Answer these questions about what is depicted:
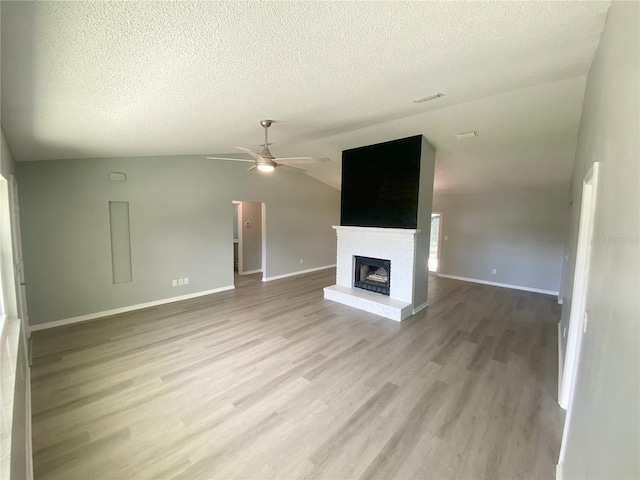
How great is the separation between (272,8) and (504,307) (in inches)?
229

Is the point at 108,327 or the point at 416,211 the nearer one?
the point at 108,327

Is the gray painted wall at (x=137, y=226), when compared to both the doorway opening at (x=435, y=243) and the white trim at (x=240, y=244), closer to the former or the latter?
the white trim at (x=240, y=244)

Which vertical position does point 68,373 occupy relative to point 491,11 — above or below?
below

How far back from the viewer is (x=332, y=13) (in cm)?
125

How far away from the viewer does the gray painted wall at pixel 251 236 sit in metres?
7.45

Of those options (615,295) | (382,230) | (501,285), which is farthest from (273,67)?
(501,285)

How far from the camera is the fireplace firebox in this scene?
5059 millimetres

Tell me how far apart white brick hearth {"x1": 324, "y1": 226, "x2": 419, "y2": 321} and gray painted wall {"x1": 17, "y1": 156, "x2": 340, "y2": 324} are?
2.33 metres

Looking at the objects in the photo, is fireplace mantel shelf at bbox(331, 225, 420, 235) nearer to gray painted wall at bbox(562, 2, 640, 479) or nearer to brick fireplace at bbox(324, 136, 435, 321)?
brick fireplace at bbox(324, 136, 435, 321)

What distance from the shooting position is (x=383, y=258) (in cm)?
489

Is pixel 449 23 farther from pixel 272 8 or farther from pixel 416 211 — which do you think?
pixel 416 211

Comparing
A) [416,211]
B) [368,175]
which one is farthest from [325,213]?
[416,211]

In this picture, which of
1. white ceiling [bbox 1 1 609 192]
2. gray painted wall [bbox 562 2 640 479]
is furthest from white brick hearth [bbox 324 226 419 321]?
gray painted wall [bbox 562 2 640 479]

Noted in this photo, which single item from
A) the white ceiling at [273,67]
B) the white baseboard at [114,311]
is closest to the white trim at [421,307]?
the white ceiling at [273,67]
